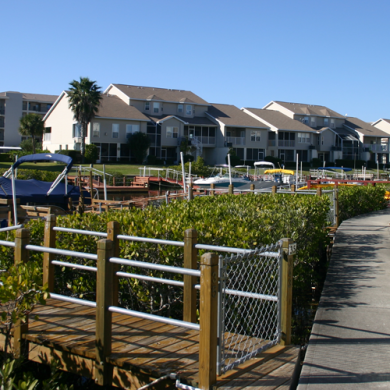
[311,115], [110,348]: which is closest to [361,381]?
[110,348]

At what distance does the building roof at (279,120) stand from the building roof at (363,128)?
13047 mm

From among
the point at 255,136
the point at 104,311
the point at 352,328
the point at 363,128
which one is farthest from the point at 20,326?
the point at 363,128

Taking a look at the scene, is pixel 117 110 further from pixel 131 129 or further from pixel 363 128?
pixel 363 128

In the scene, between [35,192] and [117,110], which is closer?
[35,192]

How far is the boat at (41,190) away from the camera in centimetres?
1802

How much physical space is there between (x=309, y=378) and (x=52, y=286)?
336 cm

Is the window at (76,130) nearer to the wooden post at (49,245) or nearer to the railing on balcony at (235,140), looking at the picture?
the railing on balcony at (235,140)

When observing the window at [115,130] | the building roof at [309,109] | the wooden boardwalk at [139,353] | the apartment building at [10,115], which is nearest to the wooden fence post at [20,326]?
the wooden boardwalk at [139,353]

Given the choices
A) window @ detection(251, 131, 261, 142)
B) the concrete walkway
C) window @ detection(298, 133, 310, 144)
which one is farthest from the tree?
the concrete walkway

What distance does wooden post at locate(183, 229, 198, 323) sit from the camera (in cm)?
543

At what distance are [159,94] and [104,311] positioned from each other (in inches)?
2575

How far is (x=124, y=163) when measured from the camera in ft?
195

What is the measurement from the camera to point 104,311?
14.4 ft

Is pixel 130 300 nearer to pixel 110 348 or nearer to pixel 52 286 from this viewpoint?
pixel 52 286
